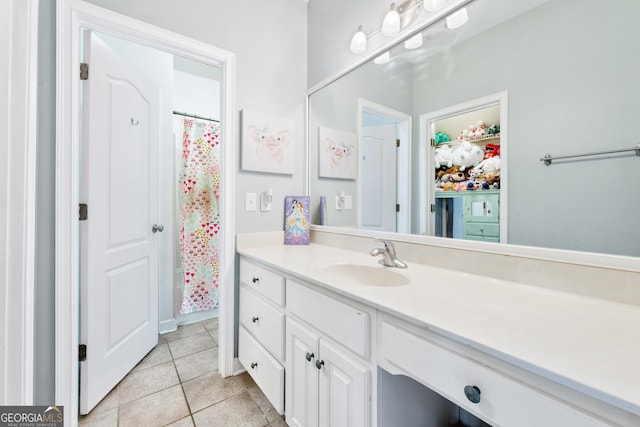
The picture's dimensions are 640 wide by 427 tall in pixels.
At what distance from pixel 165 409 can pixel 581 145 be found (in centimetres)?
213

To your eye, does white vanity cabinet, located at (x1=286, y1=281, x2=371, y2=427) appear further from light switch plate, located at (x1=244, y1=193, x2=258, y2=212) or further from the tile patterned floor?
light switch plate, located at (x1=244, y1=193, x2=258, y2=212)

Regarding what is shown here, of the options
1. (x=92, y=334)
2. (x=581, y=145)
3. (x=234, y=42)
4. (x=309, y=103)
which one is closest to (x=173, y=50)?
(x=234, y=42)

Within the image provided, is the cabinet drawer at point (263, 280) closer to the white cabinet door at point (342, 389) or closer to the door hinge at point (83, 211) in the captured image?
the white cabinet door at point (342, 389)

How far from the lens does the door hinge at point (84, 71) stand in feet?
4.37

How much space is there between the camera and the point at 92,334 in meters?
1.37

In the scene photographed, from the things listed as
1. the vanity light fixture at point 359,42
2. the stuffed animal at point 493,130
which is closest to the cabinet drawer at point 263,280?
the stuffed animal at point 493,130

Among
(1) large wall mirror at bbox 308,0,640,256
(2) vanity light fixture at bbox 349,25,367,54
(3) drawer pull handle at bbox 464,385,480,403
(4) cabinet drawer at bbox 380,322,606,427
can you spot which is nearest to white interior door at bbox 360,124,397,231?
(1) large wall mirror at bbox 308,0,640,256

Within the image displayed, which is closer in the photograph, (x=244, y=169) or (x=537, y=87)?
(x=537, y=87)

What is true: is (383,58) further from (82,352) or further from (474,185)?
(82,352)

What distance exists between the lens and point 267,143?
1.76 m

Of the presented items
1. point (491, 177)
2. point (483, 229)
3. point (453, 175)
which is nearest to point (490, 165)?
point (491, 177)

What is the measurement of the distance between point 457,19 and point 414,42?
0.21 metres

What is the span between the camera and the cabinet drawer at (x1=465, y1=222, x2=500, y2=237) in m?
0.99

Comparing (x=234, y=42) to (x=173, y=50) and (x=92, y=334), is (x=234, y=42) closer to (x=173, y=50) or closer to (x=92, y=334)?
(x=173, y=50)
